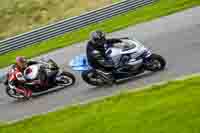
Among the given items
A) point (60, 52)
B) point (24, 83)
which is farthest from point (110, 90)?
point (60, 52)

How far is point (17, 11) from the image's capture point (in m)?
33.2

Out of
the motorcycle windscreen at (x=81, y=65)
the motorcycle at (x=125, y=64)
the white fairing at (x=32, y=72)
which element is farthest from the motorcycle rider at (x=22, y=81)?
the motorcycle at (x=125, y=64)

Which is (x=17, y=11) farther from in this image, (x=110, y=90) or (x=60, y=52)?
(x=110, y=90)

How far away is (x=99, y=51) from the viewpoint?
655 inches

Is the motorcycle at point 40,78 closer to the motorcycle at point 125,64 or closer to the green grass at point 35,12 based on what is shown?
the motorcycle at point 125,64

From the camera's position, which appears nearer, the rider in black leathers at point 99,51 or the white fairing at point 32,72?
the rider in black leathers at point 99,51

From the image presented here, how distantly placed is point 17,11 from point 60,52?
11447 mm

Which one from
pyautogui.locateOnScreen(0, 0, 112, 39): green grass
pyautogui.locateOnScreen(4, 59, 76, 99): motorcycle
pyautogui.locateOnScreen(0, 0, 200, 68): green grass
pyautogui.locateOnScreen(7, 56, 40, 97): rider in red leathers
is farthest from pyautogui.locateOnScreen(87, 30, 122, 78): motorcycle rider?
pyautogui.locateOnScreen(0, 0, 112, 39): green grass

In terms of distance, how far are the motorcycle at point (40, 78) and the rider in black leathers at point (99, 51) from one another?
1191 millimetres

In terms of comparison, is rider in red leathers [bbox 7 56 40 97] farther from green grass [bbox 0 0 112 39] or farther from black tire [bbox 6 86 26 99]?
green grass [bbox 0 0 112 39]

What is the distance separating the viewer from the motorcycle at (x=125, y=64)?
1664cm

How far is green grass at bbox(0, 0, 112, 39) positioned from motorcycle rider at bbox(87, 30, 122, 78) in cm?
1356

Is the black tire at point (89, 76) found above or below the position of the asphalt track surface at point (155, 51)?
above

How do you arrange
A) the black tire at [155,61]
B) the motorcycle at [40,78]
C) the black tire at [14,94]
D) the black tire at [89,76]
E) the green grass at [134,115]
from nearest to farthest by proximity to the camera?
the green grass at [134,115], the black tire at [155,61], the black tire at [89,76], the motorcycle at [40,78], the black tire at [14,94]
